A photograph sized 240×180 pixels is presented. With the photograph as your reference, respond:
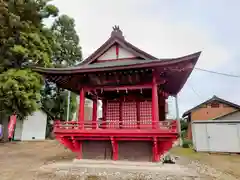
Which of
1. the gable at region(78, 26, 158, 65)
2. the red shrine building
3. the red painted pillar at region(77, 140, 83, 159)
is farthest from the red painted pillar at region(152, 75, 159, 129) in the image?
the red painted pillar at region(77, 140, 83, 159)

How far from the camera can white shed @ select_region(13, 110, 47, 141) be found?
996 inches

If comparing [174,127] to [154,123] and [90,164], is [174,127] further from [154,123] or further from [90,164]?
[90,164]

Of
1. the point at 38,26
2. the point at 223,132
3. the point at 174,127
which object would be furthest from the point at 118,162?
the point at 38,26

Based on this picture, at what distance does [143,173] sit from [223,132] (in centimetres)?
1151

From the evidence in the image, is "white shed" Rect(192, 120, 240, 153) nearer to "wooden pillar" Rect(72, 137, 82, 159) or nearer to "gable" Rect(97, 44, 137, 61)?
"gable" Rect(97, 44, 137, 61)

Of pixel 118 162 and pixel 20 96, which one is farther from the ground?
pixel 20 96

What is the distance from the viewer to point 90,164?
948 cm

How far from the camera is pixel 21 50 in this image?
18016mm

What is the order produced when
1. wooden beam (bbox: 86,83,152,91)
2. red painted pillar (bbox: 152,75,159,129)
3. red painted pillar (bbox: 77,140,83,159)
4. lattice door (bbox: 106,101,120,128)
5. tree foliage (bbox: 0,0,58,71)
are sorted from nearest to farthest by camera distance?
red painted pillar (bbox: 152,75,159,129), wooden beam (bbox: 86,83,152,91), red painted pillar (bbox: 77,140,83,159), lattice door (bbox: 106,101,120,128), tree foliage (bbox: 0,0,58,71)

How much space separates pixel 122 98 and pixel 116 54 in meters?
2.59

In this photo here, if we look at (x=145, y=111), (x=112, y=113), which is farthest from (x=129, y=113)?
(x=112, y=113)

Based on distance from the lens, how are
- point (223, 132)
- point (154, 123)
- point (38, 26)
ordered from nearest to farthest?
point (154, 123)
point (223, 132)
point (38, 26)

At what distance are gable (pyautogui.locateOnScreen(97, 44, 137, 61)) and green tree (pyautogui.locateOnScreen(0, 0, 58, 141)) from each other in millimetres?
9226

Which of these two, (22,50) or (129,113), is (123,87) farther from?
(22,50)
